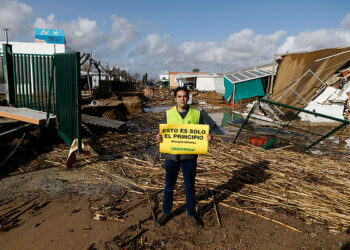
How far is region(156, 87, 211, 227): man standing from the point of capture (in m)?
3.25

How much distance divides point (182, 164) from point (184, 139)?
36 centimetres

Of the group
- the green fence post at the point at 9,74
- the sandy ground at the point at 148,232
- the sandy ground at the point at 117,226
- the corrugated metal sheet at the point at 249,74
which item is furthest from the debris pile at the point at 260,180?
the corrugated metal sheet at the point at 249,74

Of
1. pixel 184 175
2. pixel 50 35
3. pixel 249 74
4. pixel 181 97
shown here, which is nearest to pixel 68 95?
pixel 181 97

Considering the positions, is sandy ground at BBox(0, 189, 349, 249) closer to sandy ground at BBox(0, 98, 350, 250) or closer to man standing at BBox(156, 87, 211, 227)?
sandy ground at BBox(0, 98, 350, 250)

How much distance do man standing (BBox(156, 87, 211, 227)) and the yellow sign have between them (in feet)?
0.20

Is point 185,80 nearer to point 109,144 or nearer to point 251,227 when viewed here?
point 109,144

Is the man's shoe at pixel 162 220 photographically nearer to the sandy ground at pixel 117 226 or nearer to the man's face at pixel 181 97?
the sandy ground at pixel 117 226

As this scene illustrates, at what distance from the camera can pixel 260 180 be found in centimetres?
497

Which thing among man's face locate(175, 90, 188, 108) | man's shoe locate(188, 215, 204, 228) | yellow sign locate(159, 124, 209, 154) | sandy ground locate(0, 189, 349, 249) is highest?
man's face locate(175, 90, 188, 108)

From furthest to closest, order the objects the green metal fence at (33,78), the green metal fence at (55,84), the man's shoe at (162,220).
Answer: the green metal fence at (33,78)
the green metal fence at (55,84)
the man's shoe at (162,220)

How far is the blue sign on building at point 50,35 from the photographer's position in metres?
41.6

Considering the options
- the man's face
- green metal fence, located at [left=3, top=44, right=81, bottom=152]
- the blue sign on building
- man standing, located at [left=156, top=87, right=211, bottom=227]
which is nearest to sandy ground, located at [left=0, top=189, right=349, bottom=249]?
man standing, located at [left=156, top=87, right=211, bottom=227]

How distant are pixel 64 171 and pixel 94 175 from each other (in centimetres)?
74

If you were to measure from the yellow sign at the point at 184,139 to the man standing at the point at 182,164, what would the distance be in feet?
0.20
